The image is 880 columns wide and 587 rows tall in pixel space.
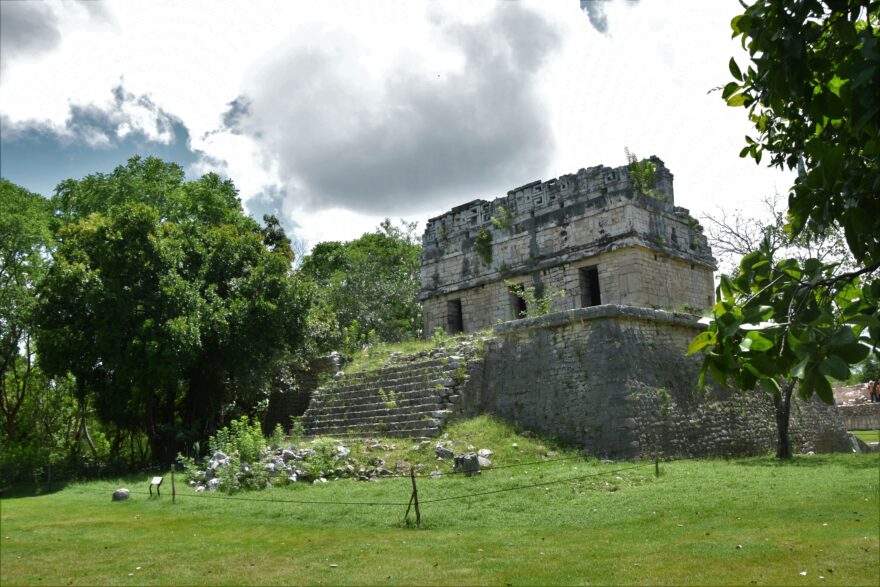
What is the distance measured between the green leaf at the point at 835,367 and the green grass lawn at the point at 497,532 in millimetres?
3957

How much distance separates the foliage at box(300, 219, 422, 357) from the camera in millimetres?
27234

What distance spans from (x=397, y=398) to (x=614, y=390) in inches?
180

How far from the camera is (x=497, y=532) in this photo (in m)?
7.31

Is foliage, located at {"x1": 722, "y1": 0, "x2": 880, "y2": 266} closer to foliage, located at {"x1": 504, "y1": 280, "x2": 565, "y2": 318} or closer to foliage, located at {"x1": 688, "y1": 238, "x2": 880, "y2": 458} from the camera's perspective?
foliage, located at {"x1": 688, "y1": 238, "x2": 880, "y2": 458}

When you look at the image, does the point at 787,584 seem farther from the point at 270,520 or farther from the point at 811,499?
the point at 270,520

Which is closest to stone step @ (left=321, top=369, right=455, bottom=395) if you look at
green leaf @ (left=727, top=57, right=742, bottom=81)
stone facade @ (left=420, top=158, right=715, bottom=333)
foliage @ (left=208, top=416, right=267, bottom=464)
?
foliage @ (left=208, top=416, right=267, bottom=464)

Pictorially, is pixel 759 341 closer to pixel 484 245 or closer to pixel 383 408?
pixel 383 408

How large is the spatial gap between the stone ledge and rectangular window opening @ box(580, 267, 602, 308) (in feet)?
9.20

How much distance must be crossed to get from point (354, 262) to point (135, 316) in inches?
640

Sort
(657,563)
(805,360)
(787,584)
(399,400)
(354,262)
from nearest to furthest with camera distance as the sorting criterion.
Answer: (805,360), (787,584), (657,563), (399,400), (354,262)

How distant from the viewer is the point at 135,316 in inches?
575

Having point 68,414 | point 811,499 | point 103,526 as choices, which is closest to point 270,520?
point 103,526

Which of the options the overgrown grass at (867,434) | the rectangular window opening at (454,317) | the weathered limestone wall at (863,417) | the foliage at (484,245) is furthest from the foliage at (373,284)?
the weathered limestone wall at (863,417)

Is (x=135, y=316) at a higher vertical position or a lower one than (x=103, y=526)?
higher
